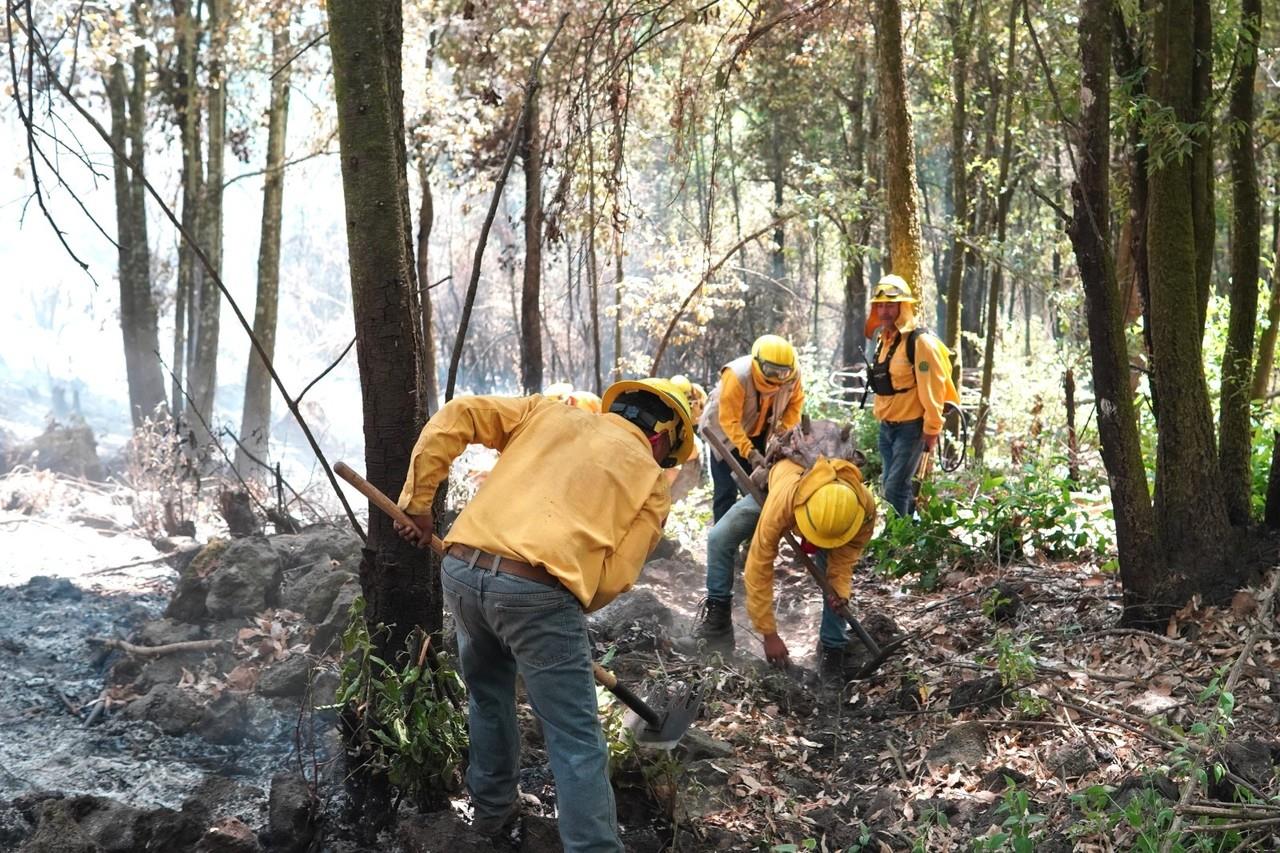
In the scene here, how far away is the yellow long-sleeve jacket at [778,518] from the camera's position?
5895 millimetres

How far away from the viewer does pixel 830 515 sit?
226 inches

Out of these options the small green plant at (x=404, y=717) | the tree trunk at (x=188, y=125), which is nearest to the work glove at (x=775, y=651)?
the small green plant at (x=404, y=717)

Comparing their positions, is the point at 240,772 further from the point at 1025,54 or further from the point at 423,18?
the point at 1025,54

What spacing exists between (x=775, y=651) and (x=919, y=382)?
2932 millimetres

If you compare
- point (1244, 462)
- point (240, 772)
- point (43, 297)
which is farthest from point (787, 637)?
point (43, 297)

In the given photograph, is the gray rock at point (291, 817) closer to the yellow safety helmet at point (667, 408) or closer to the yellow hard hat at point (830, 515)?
the yellow safety helmet at point (667, 408)

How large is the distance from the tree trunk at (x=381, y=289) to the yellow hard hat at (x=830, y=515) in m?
2.06

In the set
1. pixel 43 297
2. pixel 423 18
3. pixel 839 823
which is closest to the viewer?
pixel 839 823

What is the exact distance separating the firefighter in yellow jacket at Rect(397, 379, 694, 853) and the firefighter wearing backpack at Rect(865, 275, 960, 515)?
4.58m

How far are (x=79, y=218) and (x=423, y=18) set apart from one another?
28.3 metres

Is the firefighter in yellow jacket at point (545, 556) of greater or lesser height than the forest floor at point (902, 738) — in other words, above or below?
above

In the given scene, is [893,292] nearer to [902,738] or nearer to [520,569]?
[902,738]

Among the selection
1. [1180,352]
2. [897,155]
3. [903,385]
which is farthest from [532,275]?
[1180,352]

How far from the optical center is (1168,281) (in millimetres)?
5555
